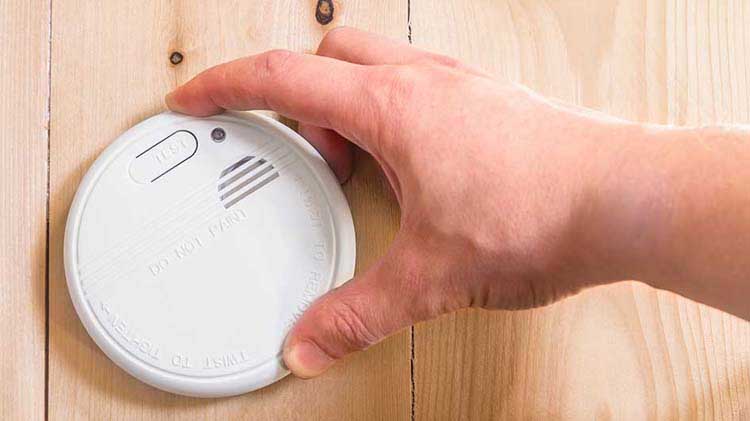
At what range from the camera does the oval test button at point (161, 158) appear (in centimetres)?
66

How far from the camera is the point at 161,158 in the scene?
657 mm

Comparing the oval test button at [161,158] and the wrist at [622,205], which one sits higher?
the wrist at [622,205]

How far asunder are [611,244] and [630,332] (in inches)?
7.6

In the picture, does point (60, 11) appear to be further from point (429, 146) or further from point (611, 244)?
point (611, 244)

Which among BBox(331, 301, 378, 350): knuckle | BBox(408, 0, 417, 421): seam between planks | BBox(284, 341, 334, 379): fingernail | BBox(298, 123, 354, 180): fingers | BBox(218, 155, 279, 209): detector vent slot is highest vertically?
BBox(298, 123, 354, 180): fingers

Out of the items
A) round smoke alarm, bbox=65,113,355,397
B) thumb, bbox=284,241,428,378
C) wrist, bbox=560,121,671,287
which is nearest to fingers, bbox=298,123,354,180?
round smoke alarm, bbox=65,113,355,397

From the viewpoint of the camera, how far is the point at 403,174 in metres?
0.58

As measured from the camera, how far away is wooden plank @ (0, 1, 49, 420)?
660 millimetres

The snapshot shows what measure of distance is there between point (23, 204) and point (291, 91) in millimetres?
256

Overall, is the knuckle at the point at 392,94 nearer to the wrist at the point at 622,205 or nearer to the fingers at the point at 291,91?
the fingers at the point at 291,91

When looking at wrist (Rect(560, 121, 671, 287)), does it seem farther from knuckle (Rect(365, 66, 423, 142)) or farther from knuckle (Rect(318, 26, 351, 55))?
knuckle (Rect(318, 26, 351, 55))

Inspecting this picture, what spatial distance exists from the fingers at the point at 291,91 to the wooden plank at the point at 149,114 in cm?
5

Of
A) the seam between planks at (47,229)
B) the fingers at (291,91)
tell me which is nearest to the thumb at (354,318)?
the fingers at (291,91)

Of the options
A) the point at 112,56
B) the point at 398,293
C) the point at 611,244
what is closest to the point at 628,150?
the point at 611,244
